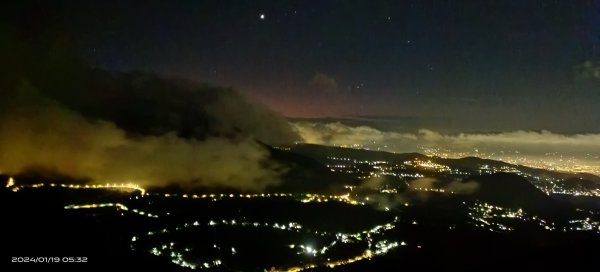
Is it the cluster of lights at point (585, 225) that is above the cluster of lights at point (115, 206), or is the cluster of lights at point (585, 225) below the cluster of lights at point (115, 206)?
below

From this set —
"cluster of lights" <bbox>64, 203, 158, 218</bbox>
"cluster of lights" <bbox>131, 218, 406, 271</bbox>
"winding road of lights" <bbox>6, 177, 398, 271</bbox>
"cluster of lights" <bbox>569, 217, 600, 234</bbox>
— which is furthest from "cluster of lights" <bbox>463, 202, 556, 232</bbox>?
"cluster of lights" <bbox>64, 203, 158, 218</bbox>

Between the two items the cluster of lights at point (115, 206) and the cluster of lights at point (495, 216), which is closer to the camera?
the cluster of lights at point (115, 206)

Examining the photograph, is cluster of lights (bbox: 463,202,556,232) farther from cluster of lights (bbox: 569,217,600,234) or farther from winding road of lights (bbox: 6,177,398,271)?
winding road of lights (bbox: 6,177,398,271)

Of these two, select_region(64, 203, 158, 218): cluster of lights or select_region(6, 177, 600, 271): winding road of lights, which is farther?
select_region(64, 203, 158, 218): cluster of lights

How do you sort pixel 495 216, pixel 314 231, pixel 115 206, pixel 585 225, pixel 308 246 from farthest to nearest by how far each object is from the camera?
pixel 495 216 → pixel 585 225 → pixel 115 206 → pixel 314 231 → pixel 308 246

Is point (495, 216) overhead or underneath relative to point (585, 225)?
overhead

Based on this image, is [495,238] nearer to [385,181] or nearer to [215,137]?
[385,181]

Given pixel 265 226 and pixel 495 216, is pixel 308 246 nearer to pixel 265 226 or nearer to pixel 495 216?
pixel 265 226

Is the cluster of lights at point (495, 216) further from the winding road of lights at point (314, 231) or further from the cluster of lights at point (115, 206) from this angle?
the cluster of lights at point (115, 206)

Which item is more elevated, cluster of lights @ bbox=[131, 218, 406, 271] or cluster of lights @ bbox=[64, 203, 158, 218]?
cluster of lights @ bbox=[64, 203, 158, 218]

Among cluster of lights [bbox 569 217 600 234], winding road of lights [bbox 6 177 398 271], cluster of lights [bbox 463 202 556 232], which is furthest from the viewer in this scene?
cluster of lights [bbox 463 202 556 232]

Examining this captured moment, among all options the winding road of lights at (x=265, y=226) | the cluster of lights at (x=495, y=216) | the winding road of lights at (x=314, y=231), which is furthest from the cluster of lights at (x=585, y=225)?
the winding road of lights at (x=265, y=226)

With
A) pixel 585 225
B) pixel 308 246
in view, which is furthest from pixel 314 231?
pixel 585 225
